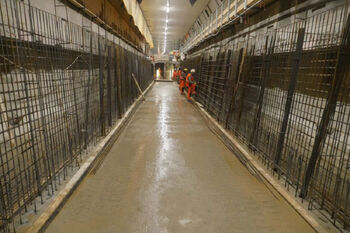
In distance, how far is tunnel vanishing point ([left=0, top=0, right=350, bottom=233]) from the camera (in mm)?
2508

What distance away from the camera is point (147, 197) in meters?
3.02

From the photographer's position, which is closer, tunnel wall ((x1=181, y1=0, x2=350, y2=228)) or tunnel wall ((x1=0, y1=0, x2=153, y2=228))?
tunnel wall ((x1=0, y1=0, x2=153, y2=228))

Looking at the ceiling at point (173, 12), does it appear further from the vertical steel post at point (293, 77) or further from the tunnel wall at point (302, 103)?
the vertical steel post at point (293, 77)

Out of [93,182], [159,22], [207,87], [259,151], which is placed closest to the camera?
[93,182]

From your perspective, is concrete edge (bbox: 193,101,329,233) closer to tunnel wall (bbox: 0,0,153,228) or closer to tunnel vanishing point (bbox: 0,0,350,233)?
tunnel vanishing point (bbox: 0,0,350,233)

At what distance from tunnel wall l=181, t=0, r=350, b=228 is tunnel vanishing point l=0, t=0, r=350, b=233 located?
0.08ft

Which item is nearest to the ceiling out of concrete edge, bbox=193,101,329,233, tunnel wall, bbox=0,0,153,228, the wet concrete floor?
tunnel wall, bbox=0,0,153,228

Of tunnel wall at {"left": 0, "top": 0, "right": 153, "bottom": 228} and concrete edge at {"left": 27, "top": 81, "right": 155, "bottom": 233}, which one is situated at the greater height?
tunnel wall at {"left": 0, "top": 0, "right": 153, "bottom": 228}

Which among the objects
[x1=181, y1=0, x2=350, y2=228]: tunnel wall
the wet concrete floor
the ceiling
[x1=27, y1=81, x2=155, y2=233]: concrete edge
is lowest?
A: the wet concrete floor

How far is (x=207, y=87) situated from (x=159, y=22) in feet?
37.6

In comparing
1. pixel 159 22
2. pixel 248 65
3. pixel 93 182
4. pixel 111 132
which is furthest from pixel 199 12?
pixel 93 182

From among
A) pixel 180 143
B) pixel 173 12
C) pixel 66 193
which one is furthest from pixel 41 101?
pixel 173 12

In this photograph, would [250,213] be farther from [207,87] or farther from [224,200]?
[207,87]

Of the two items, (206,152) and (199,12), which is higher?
(199,12)
